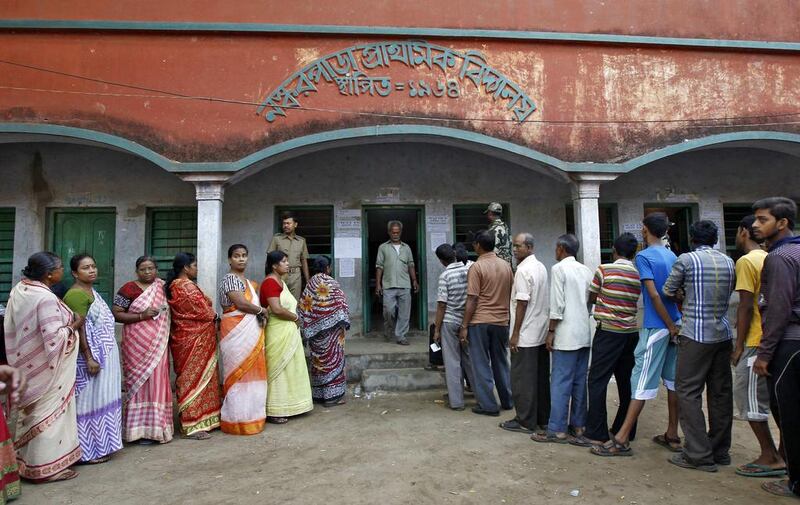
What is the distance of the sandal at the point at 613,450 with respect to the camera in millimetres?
3758

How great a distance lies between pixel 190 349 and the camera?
172 inches

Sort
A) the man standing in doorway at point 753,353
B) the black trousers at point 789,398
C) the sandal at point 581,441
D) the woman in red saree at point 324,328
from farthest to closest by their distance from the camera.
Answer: the woman in red saree at point 324,328
the sandal at point 581,441
the man standing in doorway at point 753,353
the black trousers at point 789,398

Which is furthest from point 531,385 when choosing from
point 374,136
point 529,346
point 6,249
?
point 6,249

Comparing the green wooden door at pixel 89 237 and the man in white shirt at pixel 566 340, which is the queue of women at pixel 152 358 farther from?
the green wooden door at pixel 89 237

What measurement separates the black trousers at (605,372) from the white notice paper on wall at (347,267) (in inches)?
168

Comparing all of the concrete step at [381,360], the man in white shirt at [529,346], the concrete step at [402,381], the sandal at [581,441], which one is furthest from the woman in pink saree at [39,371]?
the sandal at [581,441]

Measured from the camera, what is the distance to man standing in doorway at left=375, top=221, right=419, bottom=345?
6.81 meters

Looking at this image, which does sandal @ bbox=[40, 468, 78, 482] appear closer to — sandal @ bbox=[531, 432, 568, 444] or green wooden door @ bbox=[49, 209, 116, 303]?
sandal @ bbox=[531, 432, 568, 444]

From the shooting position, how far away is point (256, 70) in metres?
5.97

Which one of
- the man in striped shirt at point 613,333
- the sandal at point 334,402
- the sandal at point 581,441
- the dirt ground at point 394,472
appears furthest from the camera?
the sandal at point 334,402

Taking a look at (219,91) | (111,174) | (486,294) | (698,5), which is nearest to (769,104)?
(698,5)

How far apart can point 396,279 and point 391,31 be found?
320 cm

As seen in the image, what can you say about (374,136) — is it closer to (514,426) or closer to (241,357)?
(241,357)

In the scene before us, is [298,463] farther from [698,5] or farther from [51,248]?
[698,5]
